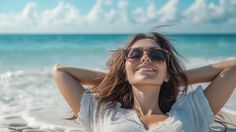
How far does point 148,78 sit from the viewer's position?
376 cm

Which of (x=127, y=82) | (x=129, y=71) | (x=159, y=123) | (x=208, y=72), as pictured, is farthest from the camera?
(x=208, y=72)

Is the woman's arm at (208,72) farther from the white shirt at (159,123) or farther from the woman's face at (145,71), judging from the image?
the woman's face at (145,71)

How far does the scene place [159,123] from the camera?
374 cm

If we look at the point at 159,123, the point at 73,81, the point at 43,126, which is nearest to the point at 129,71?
the point at 159,123

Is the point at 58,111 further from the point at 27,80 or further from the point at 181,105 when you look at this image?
the point at 27,80

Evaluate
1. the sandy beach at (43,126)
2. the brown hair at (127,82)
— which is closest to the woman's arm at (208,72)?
the brown hair at (127,82)

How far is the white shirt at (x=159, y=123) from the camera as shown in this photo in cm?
368

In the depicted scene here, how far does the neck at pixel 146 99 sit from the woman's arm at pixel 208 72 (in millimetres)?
551

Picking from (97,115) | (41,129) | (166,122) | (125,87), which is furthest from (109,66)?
(41,129)

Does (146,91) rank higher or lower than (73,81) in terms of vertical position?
lower

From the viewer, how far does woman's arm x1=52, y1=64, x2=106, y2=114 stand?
4.10 metres

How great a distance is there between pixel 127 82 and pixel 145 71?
418 millimetres

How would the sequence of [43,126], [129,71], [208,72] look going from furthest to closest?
[43,126]
[208,72]
[129,71]

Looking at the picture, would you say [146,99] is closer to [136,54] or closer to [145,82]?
[145,82]
